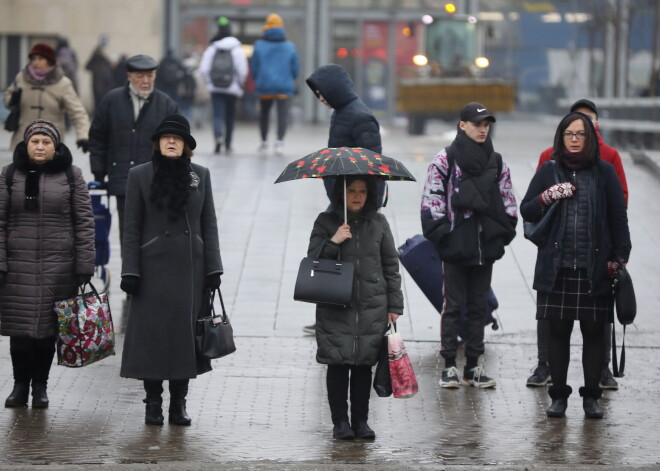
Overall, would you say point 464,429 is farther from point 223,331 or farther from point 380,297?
point 223,331

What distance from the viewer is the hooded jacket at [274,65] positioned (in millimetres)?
19422

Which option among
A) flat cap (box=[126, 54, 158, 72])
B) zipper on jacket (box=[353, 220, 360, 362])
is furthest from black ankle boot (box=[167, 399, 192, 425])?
flat cap (box=[126, 54, 158, 72])

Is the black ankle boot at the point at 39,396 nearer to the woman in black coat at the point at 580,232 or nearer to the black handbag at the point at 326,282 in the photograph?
the black handbag at the point at 326,282

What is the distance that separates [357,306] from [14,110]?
532 centimetres

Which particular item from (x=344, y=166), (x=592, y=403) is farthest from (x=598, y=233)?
(x=344, y=166)

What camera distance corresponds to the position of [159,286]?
7.81 m

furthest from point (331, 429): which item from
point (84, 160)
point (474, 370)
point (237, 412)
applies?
point (84, 160)

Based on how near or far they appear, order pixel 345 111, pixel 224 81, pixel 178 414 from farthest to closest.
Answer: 1. pixel 224 81
2. pixel 345 111
3. pixel 178 414

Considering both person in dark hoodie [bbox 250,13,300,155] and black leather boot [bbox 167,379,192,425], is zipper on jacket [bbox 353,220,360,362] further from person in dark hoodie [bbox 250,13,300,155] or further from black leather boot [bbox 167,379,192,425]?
person in dark hoodie [bbox 250,13,300,155]

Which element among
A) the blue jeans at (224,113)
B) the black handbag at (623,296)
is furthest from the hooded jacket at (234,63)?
the black handbag at (623,296)

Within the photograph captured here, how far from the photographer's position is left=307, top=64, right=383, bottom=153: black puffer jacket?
396 inches

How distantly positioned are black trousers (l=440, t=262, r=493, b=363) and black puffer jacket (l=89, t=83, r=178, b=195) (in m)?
2.77

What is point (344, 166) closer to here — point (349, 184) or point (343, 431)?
point (349, 184)

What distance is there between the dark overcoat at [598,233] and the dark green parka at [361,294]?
0.94m
